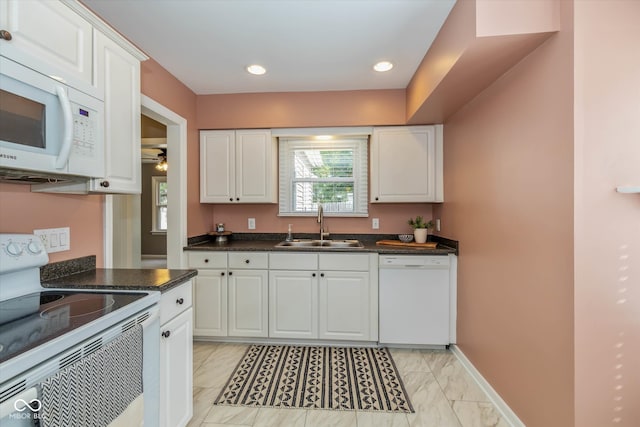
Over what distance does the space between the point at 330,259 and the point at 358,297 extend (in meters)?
0.44

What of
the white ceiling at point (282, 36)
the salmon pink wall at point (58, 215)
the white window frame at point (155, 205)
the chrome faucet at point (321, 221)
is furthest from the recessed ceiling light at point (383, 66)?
the white window frame at point (155, 205)

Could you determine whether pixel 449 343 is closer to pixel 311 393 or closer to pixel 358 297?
pixel 358 297

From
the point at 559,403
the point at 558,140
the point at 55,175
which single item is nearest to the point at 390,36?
the point at 558,140

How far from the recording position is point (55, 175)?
120 centimetres

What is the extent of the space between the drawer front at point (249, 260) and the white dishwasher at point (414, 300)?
109 centimetres

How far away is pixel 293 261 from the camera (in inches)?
104

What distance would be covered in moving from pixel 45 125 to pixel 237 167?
6.23ft

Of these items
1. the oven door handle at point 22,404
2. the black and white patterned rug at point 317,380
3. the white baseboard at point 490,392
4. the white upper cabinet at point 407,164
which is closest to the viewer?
the oven door handle at point 22,404

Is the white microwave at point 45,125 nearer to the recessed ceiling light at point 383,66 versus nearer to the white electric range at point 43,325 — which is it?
the white electric range at point 43,325

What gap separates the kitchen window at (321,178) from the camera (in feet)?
10.4

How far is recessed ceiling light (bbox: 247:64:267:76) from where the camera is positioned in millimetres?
2428

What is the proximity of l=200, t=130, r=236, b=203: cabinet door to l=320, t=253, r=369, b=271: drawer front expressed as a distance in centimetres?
121

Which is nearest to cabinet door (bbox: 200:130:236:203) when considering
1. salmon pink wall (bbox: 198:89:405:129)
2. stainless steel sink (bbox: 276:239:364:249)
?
salmon pink wall (bbox: 198:89:405:129)

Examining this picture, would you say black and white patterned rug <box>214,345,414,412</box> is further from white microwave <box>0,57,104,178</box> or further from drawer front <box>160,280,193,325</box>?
white microwave <box>0,57,104,178</box>
